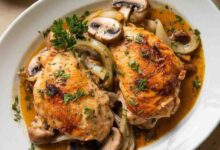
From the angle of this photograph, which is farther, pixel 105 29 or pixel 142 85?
pixel 105 29

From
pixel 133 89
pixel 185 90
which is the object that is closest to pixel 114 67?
pixel 133 89

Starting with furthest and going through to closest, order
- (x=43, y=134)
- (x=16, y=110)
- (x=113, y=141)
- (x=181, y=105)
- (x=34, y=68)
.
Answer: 1. (x=16, y=110)
2. (x=34, y=68)
3. (x=181, y=105)
4. (x=43, y=134)
5. (x=113, y=141)

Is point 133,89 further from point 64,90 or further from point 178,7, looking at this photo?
point 178,7

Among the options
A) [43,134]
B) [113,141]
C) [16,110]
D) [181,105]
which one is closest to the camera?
[113,141]

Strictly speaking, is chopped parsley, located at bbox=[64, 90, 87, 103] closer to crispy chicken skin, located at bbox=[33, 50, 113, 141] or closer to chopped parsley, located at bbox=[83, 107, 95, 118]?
crispy chicken skin, located at bbox=[33, 50, 113, 141]

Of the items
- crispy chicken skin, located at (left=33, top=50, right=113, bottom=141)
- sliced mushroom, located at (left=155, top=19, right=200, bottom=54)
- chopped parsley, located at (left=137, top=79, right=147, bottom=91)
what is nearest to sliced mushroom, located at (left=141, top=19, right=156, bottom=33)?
sliced mushroom, located at (left=155, top=19, right=200, bottom=54)

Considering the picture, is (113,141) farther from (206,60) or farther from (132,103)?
(206,60)

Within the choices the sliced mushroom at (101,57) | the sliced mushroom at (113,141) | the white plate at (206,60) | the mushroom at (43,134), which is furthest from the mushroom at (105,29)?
the mushroom at (43,134)

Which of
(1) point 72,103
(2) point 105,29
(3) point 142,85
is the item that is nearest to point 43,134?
(1) point 72,103
